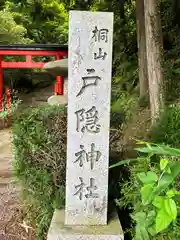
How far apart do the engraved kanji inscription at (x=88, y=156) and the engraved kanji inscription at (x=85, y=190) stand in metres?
0.13

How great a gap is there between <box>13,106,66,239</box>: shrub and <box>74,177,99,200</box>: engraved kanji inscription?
1.29ft

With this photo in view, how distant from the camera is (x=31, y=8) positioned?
291 inches

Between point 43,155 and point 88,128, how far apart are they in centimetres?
66

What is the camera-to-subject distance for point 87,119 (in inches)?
108

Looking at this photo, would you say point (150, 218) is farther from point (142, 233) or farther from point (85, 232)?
point (85, 232)

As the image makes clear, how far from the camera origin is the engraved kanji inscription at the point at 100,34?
2656 mm

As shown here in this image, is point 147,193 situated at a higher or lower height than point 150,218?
higher

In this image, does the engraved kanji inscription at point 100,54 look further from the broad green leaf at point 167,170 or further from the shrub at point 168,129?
the broad green leaf at point 167,170

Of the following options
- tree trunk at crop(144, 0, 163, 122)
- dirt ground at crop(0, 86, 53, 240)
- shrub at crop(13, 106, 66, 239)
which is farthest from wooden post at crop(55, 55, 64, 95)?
shrub at crop(13, 106, 66, 239)

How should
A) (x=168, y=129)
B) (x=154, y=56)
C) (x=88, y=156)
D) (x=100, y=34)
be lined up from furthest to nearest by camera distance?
(x=154, y=56)
(x=168, y=129)
(x=88, y=156)
(x=100, y=34)

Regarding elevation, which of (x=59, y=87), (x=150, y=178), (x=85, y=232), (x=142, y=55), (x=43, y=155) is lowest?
(x=85, y=232)

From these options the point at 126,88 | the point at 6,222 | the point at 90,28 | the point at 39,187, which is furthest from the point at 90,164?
the point at 126,88

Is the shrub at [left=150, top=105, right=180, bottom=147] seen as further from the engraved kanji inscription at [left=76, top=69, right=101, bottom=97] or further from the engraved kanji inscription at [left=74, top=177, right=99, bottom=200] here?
the engraved kanji inscription at [left=76, top=69, right=101, bottom=97]

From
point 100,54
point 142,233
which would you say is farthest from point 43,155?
point 142,233
